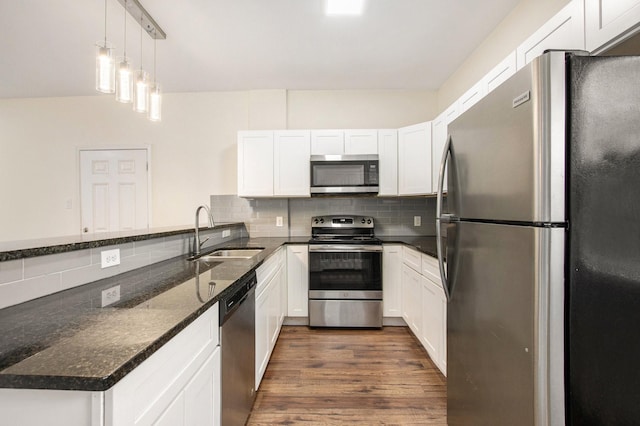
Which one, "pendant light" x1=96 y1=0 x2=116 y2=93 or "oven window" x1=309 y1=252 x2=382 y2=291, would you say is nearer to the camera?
"pendant light" x1=96 y1=0 x2=116 y2=93

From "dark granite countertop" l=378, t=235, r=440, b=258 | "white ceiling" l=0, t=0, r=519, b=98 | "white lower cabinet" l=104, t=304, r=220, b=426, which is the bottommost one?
"white lower cabinet" l=104, t=304, r=220, b=426

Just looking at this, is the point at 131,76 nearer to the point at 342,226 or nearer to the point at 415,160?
the point at 342,226

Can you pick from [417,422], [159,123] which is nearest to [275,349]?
[417,422]

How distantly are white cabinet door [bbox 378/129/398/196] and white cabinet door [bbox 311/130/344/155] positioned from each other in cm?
44

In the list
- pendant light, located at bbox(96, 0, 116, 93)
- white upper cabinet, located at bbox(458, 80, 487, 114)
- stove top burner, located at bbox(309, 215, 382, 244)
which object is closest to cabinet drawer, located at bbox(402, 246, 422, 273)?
stove top burner, located at bbox(309, 215, 382, 244)

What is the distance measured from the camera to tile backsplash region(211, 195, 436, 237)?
3465mm

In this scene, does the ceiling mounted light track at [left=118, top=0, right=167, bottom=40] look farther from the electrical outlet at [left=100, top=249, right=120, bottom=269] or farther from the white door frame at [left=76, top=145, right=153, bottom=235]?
the electrical outlet at [left=100, top=249, right=120, bottom=269]

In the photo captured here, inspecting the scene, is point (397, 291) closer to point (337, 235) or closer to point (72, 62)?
point (337, 235)

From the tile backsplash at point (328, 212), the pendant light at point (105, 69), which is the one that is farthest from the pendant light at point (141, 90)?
the tile backsplash at point (328, 212)

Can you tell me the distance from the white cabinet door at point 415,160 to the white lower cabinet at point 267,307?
1.52 m

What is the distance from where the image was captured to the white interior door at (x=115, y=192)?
3.71m

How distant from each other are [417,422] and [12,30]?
428cm

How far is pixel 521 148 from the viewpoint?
92 cm

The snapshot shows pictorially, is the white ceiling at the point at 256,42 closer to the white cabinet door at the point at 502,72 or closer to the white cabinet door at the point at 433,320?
the white cabinet door at the point at 502,72
